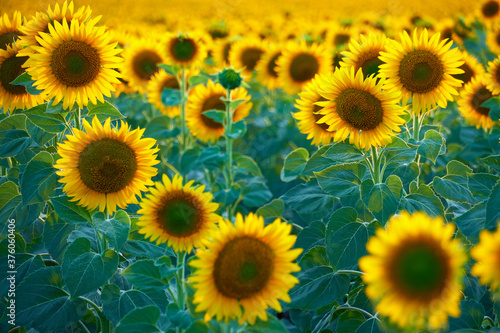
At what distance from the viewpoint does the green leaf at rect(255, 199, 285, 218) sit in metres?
2.30

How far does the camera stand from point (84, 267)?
1.51m

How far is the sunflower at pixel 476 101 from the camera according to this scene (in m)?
2.52

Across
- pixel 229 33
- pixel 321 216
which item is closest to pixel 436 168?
pixel 321 216

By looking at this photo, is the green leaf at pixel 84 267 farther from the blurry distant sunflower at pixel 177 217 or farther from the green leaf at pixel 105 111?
the green leaf at pixel 105 111

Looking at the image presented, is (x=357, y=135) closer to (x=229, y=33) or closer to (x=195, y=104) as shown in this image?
(x=195, y=104)

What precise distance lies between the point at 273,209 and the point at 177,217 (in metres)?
0.95

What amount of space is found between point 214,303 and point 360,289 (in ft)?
2.84

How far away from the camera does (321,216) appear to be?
2.23 m

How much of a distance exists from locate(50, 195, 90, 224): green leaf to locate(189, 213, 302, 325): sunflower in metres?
0.63

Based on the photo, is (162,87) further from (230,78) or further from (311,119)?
(311,119)

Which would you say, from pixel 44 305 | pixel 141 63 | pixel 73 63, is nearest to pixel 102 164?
pixel 73 63

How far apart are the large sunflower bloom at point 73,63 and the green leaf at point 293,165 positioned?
2.94ft

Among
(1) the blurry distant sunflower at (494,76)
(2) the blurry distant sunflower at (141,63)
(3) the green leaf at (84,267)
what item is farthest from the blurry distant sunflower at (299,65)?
(3) the green leaf at (84,267)

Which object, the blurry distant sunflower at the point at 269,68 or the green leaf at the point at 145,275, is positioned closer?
the green leaf at the point at 145,275
